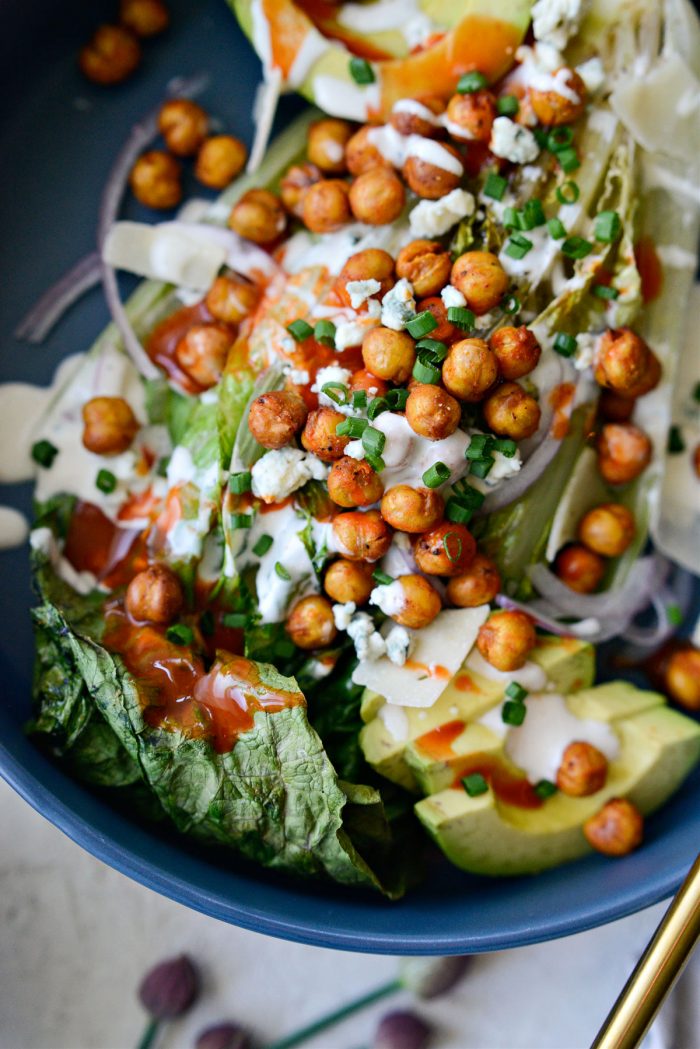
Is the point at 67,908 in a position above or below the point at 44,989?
above

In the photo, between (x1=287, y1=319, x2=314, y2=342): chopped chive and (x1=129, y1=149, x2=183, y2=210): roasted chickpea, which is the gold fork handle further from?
(x1=129, y1=149, x2=183, y2=210): roasted chickpea

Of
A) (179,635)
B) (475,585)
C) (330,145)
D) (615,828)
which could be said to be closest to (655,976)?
(615,828)

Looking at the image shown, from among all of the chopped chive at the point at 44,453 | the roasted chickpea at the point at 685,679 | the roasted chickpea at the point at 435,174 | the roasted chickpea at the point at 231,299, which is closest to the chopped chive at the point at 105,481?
the chopped chive at the point at 44,453

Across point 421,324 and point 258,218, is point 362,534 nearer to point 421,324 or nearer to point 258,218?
point 421,324

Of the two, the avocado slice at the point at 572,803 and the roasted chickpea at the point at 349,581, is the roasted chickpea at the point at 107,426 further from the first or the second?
the avocado slice at the point at 572,803

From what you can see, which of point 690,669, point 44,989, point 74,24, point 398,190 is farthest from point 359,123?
point 44,989

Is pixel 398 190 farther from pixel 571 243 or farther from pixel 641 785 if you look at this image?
pixel 641 785
